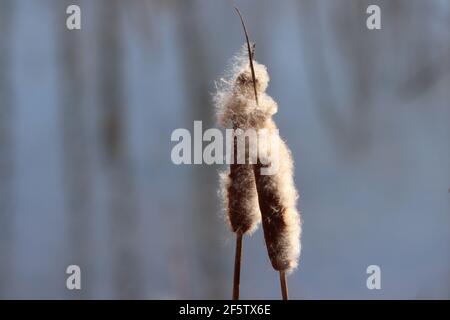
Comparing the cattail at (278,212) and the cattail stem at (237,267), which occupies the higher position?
the cattail at (278,212)

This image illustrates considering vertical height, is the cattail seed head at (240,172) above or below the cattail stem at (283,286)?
above

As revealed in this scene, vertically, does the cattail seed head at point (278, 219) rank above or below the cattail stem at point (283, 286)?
above

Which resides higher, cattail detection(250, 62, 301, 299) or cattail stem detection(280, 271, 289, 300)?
cattail detection(250, 62, 301, 299)

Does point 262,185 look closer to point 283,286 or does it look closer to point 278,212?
point 278,212

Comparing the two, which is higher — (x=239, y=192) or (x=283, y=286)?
(x=239, y=192)

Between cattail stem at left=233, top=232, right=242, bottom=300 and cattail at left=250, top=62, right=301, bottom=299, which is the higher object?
cattail at left=250, top=62, right=301, bottom=299

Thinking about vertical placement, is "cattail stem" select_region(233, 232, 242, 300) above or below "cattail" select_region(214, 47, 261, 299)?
below

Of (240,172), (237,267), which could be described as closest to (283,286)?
(237,267)

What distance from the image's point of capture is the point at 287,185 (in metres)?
0.97

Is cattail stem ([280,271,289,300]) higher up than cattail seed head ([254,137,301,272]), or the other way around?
cattail seed head ([254,137,301,272])

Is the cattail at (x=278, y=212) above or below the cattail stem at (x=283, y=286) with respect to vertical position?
above

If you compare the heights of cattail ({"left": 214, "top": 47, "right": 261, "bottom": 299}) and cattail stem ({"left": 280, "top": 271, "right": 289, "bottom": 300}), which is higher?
cattail ({"left": 214, "top": 47, "right": 261, "bottom": 299})
